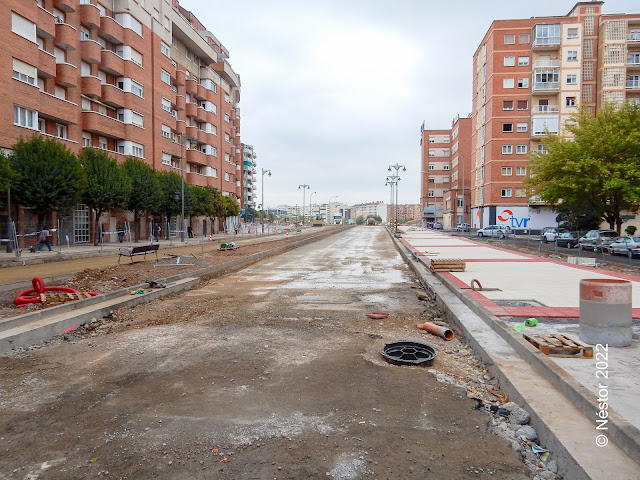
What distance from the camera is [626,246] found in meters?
23.9

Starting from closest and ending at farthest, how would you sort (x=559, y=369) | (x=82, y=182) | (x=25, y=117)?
(x=559, y=369), (x=25, y=117), (x=82, y=182)

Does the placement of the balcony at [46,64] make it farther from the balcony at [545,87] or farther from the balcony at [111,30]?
the balcony at [545,87]

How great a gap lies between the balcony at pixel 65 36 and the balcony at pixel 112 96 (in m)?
4.44

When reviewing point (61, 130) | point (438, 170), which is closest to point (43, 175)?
point (61, 130)

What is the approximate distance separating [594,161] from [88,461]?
32.4 m

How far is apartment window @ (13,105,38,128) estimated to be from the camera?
91.4 ft

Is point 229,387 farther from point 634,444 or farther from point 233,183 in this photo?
point 233,183

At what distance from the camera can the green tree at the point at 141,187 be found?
37.0m

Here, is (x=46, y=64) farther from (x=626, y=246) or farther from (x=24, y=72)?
(x=626, y=246)

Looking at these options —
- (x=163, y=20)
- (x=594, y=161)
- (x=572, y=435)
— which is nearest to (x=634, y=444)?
(x=572, y=435)

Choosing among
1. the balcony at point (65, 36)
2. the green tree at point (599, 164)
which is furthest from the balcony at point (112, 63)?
the green tree at point (599, 164)

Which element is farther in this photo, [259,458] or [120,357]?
[120,357]

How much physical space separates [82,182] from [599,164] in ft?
107

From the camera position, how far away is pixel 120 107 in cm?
3950
